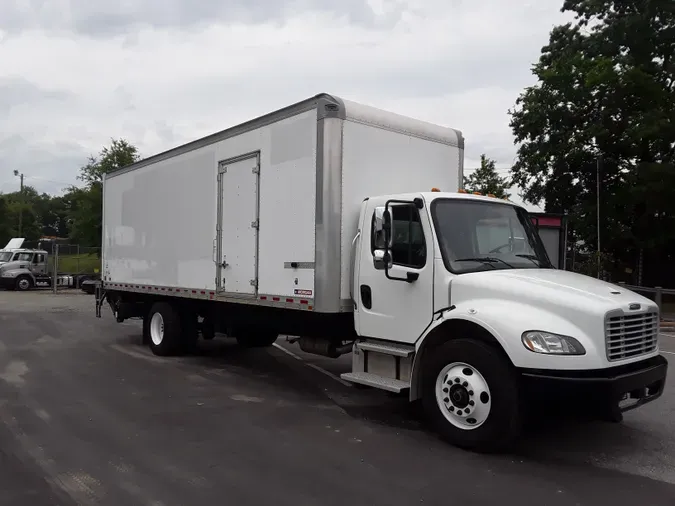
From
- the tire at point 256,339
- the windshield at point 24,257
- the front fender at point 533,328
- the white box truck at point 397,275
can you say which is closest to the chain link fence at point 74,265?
the windshield at point 24,257

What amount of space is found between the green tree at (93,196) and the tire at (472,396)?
34.0m

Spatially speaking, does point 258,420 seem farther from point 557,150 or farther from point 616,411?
point 557,150

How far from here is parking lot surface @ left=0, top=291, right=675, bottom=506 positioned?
14.2 ft

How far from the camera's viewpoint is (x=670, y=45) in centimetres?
2219

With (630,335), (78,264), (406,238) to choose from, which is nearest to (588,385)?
(630,335)

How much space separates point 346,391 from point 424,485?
10.5 feet

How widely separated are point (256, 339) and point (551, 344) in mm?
6653

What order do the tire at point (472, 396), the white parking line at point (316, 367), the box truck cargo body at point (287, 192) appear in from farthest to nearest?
the white parking line at point (316, 367)
the box truck cargo body at point (287, 192)
the tire at point (472, 396)

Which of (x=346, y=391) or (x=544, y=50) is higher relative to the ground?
(x=544, y=50)

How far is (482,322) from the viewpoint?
201 inches

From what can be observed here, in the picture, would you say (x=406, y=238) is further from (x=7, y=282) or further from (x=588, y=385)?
(x=7, y=282)

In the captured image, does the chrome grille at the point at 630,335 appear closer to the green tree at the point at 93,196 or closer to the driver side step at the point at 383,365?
the driver side step at the point at 383,365

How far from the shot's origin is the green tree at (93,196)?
3788 centimetres

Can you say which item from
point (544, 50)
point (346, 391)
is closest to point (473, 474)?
point (346, 391)
